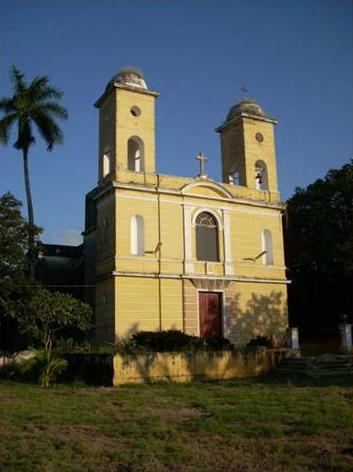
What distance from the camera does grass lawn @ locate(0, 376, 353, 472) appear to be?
6988mm

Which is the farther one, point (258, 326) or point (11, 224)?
point (258, 326)

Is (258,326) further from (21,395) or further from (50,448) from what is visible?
(50,448)

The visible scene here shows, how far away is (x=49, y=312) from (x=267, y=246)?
1222 cm

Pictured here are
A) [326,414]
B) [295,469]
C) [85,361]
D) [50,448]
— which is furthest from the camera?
[85,361]

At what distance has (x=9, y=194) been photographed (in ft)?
67.7

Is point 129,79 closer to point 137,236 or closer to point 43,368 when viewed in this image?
point 137,236

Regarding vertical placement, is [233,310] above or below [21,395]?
above

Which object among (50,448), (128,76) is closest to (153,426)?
(50,448)

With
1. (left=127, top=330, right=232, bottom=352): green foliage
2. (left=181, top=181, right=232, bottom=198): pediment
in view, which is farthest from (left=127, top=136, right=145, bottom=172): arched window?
(left=127, top=330, right=232, bottom=352): green foliage

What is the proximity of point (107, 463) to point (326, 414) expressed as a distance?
15.2ft

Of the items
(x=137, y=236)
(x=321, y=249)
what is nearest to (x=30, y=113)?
(x=137, y=236)

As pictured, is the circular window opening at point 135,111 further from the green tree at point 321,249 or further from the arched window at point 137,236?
the green tree at point 321,249

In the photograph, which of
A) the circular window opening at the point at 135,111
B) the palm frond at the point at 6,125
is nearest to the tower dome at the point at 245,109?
the circular window opening at the point at 135,111

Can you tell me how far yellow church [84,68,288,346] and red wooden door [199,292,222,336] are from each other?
4 cm
